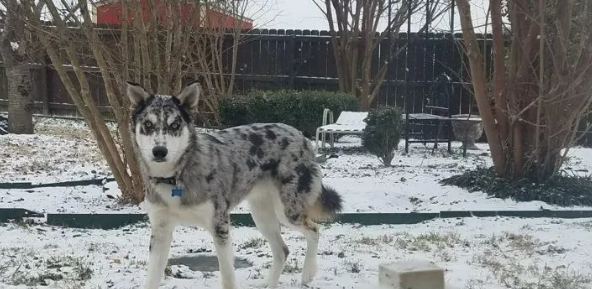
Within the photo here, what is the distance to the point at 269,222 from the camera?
5.11 metres

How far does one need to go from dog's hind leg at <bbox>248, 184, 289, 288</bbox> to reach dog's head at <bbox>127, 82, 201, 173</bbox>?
958 mm

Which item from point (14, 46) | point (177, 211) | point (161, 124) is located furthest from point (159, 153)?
point (14, 46)

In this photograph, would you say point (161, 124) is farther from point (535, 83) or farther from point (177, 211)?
point (535, 83)

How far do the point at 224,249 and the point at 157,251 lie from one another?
43 cm

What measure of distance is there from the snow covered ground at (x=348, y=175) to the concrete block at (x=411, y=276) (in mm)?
2936

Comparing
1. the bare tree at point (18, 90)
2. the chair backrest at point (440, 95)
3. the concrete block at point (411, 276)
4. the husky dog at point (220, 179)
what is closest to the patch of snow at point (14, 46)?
the bare tree at point (18, 90)

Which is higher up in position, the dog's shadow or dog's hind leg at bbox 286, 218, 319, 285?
dog's hind leg at bbox 286, 218, 319, 285

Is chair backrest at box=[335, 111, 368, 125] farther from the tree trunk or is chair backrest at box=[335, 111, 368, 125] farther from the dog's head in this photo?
the dog's head

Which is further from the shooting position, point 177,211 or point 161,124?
point 177,211

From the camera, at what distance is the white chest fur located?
165 inches

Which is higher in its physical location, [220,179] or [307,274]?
[220,179]

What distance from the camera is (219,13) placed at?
45.3ft

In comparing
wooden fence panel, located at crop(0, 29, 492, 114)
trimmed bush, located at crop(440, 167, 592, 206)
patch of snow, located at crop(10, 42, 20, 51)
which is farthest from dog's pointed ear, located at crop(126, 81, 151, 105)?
wooden fence panel, located at crop(0, 29, 492, 114)

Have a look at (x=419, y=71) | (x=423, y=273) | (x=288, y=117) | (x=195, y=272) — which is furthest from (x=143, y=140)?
(x=419, y=71)
